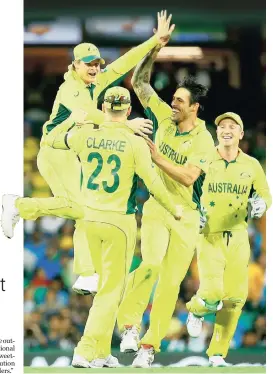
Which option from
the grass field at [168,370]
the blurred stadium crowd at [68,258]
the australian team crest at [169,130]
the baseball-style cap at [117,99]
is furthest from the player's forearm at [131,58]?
the grass field at [168,370]

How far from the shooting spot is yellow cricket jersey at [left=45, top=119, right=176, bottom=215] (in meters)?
11.3

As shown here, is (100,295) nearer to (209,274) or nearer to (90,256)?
(90,256)

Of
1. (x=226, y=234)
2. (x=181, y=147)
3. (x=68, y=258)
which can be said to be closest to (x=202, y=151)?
(x=181, y=147)

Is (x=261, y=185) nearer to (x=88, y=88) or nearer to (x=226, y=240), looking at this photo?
(x=226, y=240)

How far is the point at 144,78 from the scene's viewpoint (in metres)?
12.0

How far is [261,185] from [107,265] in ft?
5.64

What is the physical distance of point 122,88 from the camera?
11664 mm

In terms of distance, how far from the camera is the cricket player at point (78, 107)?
11.6 m

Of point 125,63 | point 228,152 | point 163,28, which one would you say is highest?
point 163,28

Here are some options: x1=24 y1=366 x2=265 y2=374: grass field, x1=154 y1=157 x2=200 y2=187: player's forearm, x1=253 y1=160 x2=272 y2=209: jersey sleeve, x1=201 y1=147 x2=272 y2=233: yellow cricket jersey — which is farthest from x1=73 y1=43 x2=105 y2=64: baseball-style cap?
x1=24 y1=366 x2=265 y2=374: grass field

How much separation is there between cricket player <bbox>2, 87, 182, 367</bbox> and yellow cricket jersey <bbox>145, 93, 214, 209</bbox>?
23cm
